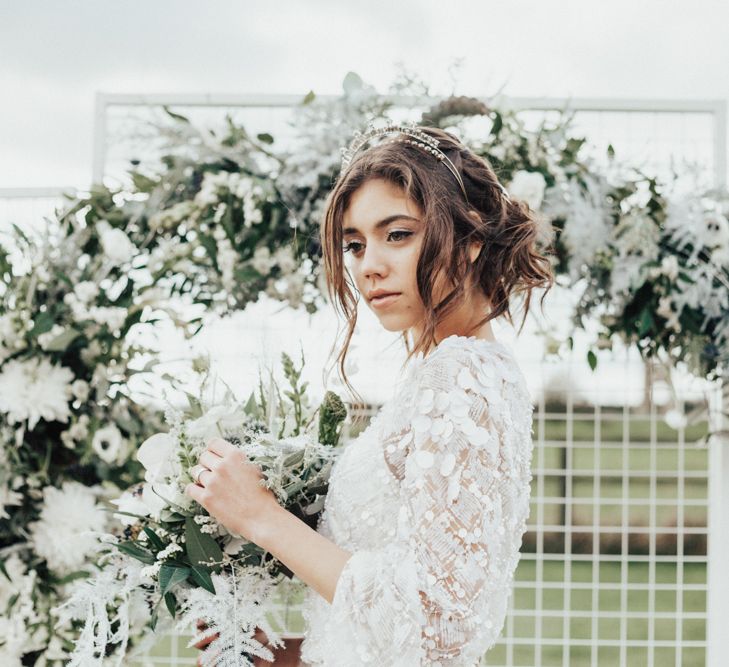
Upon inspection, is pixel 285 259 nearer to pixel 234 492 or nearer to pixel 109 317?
pixel 109 317

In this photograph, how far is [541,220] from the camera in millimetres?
1836

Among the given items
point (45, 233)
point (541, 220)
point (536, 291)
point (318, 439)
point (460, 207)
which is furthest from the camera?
point (536, 291)

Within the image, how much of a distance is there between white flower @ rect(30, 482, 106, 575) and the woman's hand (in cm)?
149

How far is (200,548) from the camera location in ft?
5.16

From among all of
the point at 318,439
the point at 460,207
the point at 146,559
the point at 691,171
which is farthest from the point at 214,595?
the point at 691,171

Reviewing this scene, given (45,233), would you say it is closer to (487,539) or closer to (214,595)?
(214,595)

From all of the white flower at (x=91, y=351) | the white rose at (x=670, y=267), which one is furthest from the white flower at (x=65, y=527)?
the white rose at (x=670, y=267)

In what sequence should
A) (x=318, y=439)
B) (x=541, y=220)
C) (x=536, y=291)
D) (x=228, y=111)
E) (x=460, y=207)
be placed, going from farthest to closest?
(x=536, y=291) → (x=228, y=111) → (x=541, y=220) → (x=318, y=439) → (x=460, y=207)

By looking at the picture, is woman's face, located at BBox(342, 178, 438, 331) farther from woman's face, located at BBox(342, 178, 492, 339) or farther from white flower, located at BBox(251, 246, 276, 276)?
white flower, located at BBox(251, 246, 276, 276)

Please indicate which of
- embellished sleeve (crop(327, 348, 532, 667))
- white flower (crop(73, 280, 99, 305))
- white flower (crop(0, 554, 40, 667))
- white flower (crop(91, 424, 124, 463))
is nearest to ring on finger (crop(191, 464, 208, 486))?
embellished sleeve (crop(327, 348, 532, 667))

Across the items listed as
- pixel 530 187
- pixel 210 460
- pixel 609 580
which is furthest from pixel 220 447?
pixel 609 580

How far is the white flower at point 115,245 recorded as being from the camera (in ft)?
9.50

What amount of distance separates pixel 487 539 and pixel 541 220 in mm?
773

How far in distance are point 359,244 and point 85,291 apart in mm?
1579
